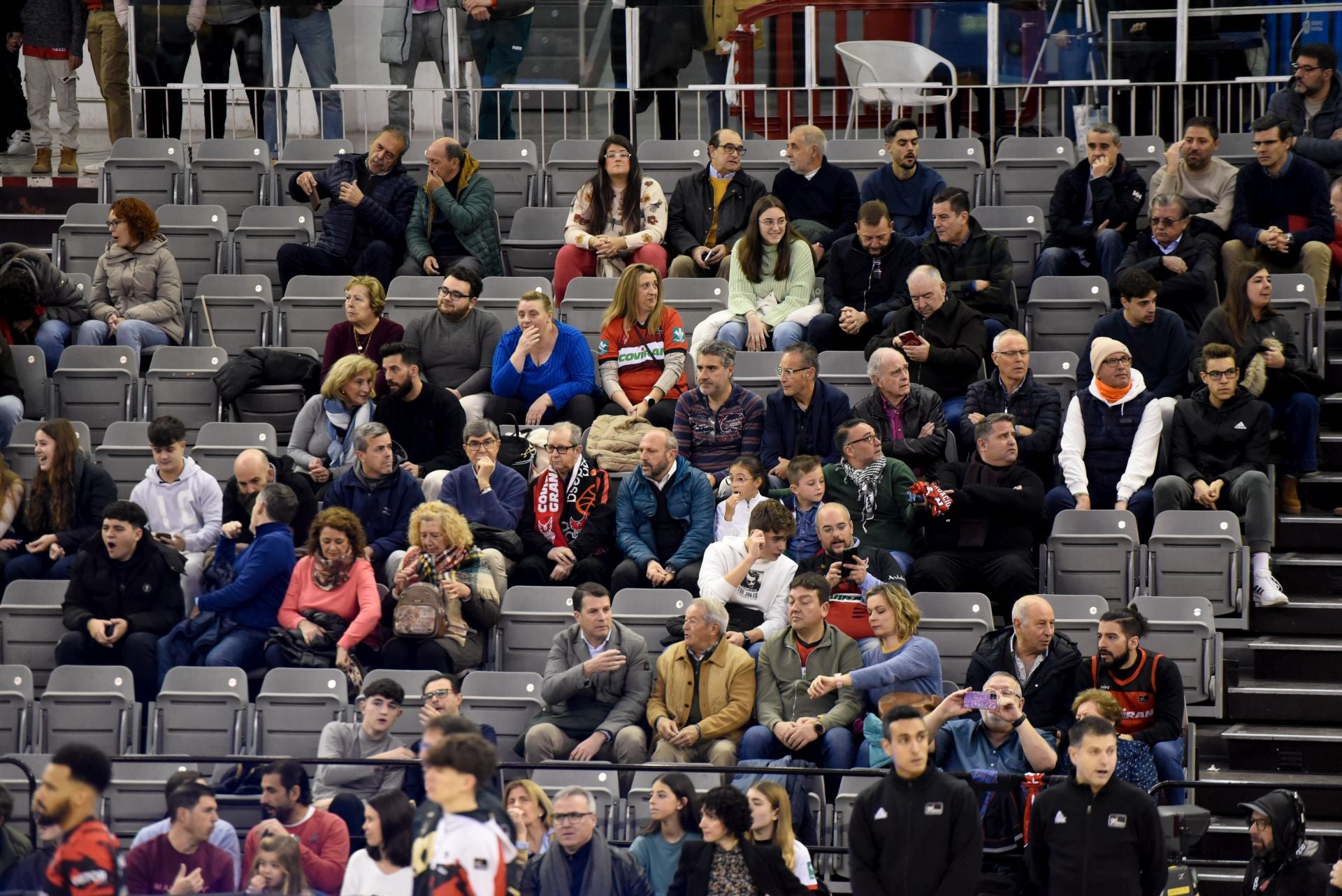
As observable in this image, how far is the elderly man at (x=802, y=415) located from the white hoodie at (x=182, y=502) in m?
2.63

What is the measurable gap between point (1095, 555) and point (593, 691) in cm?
242

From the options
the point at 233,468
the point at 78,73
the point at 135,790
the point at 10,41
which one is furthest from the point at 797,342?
the point at 78,73

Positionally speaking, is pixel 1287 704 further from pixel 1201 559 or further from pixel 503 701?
pixel 503 701

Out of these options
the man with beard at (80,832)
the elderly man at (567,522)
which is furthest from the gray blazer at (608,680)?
the man with beard at (80,832)

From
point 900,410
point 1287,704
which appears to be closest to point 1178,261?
point 900,410

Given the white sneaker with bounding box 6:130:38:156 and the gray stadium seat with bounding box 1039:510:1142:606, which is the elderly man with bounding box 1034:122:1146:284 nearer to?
the gray stadium seat with bounding box 1039:510:1142:606

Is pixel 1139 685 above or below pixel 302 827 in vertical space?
above

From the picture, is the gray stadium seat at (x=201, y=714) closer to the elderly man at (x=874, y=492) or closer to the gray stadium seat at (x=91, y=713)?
the gray stadium seat at (x=91, y=713)

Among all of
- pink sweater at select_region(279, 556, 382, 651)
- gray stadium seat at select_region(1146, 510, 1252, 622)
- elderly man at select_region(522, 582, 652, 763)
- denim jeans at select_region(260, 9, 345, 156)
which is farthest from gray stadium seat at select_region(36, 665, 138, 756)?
denim jeans at select_region(260, 9, 345, 156)

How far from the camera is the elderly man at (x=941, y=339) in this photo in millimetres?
9766

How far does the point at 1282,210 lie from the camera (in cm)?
1060

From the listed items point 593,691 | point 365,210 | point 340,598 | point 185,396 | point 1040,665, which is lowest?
point 593,691

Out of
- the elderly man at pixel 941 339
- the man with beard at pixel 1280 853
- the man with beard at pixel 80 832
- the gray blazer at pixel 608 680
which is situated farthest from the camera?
the elderly man at pixel 941 339

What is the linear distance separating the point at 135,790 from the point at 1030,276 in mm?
5967
